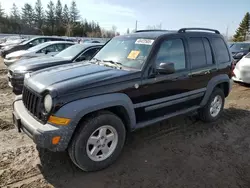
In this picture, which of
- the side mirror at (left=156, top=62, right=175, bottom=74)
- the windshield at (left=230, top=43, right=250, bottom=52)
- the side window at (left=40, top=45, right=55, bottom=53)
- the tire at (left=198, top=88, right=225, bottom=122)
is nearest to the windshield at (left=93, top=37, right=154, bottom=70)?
the side mirror at (left=156, top=62, right=175, bottom=74)

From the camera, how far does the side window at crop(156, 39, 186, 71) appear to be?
3.63 m

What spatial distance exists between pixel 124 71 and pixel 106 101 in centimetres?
64

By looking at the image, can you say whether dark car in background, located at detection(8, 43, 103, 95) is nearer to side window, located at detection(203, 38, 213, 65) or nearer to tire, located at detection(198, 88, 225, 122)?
side window, located at detection(203, 38, 213, 65)

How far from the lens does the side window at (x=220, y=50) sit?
4.73m

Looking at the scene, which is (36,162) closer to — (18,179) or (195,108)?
(18,179)

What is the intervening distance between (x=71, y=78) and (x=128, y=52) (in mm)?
1178

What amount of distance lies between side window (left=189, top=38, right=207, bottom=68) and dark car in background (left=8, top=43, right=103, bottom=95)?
3.05m

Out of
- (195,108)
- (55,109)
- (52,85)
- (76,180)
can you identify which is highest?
(52,85)

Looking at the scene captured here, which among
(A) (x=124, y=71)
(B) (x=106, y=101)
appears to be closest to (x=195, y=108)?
(A) (x=124, y=71)

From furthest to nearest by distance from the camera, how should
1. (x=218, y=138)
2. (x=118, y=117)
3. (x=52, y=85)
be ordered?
(x=218, y=138) < (x=118, y=117) < (x=52, y=85)

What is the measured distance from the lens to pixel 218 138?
4.27m

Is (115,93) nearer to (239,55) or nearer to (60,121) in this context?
(60,121)

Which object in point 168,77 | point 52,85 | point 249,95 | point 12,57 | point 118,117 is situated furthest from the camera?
point 12,57

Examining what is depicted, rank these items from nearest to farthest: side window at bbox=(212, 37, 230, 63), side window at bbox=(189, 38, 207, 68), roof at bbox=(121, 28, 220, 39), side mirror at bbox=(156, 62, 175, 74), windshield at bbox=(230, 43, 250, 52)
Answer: side mirror at bbox=(156, 62, 175, 74) → roof at bbox=(121, 28, 220, 39) → side window at bbox=(189, 38, 207, 68) → side window at bbox=(212, 37, 230, 63) → windshield at bbox=(230, 43, 250, 52)
